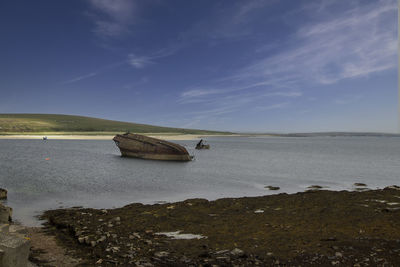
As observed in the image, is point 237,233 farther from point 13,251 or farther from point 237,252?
point 13,251

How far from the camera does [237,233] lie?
9.51 m

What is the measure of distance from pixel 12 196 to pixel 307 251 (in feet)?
52.5

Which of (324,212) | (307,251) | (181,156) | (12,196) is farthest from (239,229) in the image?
(181,156)

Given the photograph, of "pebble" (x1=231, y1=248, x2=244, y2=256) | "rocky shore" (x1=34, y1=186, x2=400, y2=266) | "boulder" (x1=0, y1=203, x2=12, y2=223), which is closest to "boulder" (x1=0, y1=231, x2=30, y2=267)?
"rocky shore" (x1=34, y1=186, x2=400, y2=266)

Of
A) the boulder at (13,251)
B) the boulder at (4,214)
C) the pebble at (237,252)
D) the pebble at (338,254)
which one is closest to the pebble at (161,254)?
the pebble at (237,252)

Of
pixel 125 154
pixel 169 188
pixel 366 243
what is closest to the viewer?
pixel 366 243

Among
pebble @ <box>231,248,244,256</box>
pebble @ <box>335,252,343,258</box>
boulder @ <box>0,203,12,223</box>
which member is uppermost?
pebble @ <box>335,252,343,258</box>

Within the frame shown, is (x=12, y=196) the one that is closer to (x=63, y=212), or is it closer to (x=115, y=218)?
(x=63, y=212)

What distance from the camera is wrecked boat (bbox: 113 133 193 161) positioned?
1634 inches

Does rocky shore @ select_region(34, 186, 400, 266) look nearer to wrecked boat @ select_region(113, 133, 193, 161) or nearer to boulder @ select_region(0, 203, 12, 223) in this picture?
boulder @ select_region(0, 203, 12, 223)

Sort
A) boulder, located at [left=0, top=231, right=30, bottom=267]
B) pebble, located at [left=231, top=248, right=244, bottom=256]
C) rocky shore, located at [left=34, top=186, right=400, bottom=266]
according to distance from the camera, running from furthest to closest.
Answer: pebble, located at [left=231, top=248, right=244, bottom=256], rocky shore, located at [left=34, top=186, right=400, bottom=266], boulder, located at [left=0, top=231, right=30, bottom=267]

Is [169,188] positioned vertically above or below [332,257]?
below

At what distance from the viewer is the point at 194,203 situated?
14.4 metres

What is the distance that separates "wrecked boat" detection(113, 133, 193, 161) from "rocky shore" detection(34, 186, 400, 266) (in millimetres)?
26987
